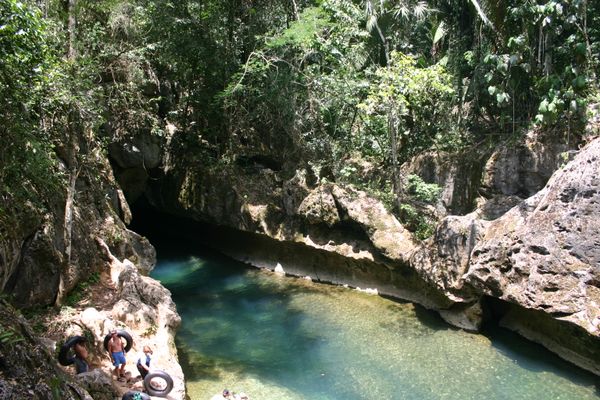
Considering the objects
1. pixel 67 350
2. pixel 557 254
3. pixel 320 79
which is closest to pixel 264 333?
pixel 67 350

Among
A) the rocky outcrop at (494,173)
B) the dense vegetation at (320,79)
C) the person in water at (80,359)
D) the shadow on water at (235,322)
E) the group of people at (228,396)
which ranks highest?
the dense vegetation at (320,79)

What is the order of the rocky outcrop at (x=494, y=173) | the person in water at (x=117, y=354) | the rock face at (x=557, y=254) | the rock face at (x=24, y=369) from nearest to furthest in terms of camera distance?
the rock face at (x=24, y=369) → the person in water at (x=117, y=354) → the rock face at (x=557, y=254) → the rocky outcrop at (x=494, y=173)

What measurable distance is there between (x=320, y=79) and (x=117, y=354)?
1235cm

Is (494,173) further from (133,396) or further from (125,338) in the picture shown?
(133,396)

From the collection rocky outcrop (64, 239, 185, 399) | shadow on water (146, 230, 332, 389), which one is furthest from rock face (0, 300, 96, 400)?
shadow on water (146, 230, 332, 389)

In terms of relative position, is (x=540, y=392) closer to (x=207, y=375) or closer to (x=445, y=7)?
(x=207, y=375)

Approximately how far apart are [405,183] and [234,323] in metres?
8.52

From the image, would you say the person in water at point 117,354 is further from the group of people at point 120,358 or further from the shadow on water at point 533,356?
the shadow on water at point 533,356

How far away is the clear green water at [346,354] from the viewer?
1147 cm

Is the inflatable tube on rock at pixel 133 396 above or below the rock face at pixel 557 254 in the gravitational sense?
below

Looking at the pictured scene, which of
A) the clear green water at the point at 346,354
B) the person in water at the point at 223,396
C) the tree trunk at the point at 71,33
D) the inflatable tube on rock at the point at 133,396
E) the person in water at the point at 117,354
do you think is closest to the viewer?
the inflatable tube on rock at the point at 133,396

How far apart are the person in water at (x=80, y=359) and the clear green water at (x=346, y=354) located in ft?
11.2

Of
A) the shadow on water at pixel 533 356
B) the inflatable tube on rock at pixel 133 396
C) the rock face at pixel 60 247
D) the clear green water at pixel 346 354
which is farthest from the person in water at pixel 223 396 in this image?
the shadow on water at pixel 533 356

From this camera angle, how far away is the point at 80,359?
28.0ft
